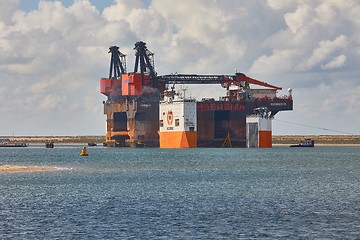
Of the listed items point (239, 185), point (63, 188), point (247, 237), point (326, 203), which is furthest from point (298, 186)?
point (247, 237)

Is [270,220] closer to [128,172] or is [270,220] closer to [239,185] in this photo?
[239,185]

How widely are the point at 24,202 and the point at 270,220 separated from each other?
83.4 feet

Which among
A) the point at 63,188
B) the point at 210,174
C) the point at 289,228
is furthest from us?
the point at 210,174

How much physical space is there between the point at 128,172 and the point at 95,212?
5617 cm

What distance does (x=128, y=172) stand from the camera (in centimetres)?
11875

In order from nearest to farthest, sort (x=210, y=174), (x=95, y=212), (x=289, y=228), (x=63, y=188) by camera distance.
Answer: (x=289, y=228)
(x=95, y=212)
(x=63, y=188)
(x=210, y=174)

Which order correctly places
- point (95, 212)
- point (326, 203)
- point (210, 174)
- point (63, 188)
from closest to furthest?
1. point (95, 212)
2. point (326, 203)
3. point (63, 188)
4. point (210, 174)

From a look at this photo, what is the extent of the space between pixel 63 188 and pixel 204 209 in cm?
2693

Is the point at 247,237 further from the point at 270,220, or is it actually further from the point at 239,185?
the point at 239,185

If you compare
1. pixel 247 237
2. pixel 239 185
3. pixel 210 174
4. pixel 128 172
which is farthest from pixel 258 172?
pixel 247 237

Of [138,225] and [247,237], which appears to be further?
[138,225]

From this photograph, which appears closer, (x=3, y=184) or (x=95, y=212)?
(x=95, y=212)

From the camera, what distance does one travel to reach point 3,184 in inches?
3656

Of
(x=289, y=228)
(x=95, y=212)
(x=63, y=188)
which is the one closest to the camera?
(x=289, y=228)
